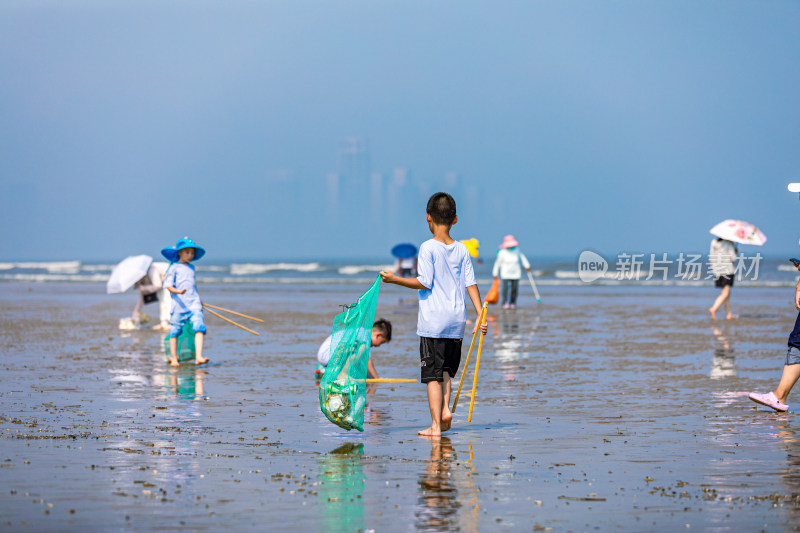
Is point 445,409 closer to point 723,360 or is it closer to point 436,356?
point 436,356

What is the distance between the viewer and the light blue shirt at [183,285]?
1279 cm

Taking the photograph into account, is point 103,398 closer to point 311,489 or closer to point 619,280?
point 311,489

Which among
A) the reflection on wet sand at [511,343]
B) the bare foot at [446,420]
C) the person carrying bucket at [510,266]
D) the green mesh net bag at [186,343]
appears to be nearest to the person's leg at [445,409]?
the bare foot at [446,420]

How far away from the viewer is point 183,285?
12836mm

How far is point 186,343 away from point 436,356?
647 centimetres

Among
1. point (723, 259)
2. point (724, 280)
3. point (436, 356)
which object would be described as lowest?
point (436, 356)

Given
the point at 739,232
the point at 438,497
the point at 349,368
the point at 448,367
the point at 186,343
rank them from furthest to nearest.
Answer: the point at 739,232
the point at 186,343
the point at 349,368
the point at 448,367
the point at 438,497

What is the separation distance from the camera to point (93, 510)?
530cm

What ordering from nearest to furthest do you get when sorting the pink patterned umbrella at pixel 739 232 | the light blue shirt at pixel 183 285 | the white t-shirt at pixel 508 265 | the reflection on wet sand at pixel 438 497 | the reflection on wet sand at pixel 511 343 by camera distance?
the reflection on wet sand at pixel 438 497
the reflection on wet sand at pixel 511 343
the light blue shirt at pixel 183 285
the pink patterned umbrella at pixel 739 232
the white t-shirt at pixel 508 265

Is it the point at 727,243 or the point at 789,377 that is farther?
the point at 727,243

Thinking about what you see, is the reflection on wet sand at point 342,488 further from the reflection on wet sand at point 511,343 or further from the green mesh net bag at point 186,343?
the green mesh net bag at point 186,343

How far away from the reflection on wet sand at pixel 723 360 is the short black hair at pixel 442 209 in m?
5.40

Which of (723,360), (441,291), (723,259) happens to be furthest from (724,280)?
(441,291)

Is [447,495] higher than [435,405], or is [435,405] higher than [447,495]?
[435,405]
